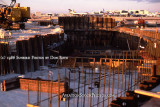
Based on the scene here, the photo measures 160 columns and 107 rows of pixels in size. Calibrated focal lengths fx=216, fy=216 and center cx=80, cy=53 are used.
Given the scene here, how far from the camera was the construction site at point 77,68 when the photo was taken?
1041 cm

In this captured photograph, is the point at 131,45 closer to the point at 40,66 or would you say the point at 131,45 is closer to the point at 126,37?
the point at 126,37

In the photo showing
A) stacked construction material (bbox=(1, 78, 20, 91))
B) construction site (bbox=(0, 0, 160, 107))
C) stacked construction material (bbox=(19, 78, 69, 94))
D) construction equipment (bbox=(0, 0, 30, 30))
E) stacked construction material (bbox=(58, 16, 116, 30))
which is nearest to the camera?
construction site (bbox=(0, 0, 160, 107))

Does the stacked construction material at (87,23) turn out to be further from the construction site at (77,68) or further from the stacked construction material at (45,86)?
the stacked construction material at (45,86)

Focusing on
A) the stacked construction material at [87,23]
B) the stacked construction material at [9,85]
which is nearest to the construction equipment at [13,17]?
the stacked construction material at [87,23]

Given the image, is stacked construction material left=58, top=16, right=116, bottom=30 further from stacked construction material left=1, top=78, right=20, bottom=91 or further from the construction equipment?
stacked construction material left=1, top=78, right=20, bottom=91

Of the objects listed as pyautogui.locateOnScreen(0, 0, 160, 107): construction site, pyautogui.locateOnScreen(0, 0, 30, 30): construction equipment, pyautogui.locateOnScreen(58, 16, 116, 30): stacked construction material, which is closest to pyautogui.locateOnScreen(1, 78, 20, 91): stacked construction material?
pyautogui.locateOnScreen(0, 0, 160, 107): construction site

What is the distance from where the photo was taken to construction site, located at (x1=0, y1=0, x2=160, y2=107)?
1041 centimetres

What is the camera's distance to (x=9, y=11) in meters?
35.1

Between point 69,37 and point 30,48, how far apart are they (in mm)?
28194

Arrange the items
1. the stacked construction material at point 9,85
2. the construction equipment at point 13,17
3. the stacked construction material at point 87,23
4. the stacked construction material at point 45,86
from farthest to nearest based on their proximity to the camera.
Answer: the stacked construction material at point 87,23, the construction equipment at point 13,17, the stacked construction material at point 9,85, the stacked construction material at point 45,86

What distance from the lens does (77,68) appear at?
22375 millimetres

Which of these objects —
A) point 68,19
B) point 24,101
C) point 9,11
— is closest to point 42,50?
point 24,101

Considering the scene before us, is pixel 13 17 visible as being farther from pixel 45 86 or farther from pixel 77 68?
pixel 45 86

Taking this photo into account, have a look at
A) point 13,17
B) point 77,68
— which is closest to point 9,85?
point 77,68
